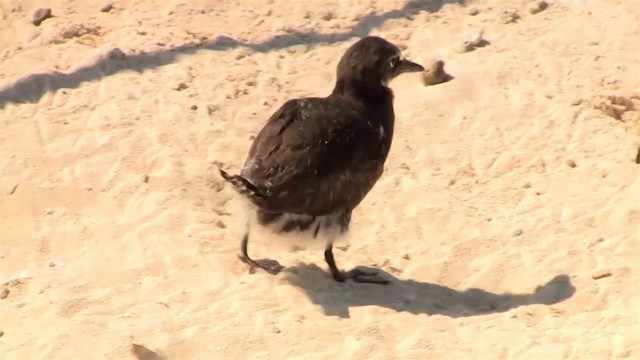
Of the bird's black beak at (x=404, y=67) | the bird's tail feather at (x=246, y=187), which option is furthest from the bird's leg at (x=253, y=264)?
the bird's black beak at (x=404, y=67)

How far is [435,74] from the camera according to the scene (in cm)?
823

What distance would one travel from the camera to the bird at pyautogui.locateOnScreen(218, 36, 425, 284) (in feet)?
18.9

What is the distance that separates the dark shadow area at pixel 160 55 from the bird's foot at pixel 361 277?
302 cm

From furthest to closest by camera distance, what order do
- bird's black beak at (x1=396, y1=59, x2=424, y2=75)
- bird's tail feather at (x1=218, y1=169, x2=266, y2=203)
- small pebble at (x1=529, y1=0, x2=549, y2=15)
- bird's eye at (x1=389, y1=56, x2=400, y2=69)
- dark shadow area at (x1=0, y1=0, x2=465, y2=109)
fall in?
small pebble at (x1=529, y1=0, x2=549, y2=15), dark shadow area at (x1=0, y1=0, x2=465, y2=109), bird's black beak at (x1=396, y1=59, x2=424, y2=75), bird's eye at (x1=389, y1=56, x2=400, y2=69), bird's tail feather at (x1=218, y1=169, x2=266, y2=203)

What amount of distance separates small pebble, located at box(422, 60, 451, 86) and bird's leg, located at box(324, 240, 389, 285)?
2456 mm

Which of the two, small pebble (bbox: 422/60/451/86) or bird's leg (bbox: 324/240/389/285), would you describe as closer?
bird's leg (bbox: 324/240/389/285)

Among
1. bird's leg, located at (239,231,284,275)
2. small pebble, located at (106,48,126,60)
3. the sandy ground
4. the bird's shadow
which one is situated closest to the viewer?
the sandy ground

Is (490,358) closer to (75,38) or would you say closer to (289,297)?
(289,297)

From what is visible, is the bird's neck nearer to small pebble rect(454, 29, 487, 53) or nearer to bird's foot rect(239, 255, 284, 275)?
bird's foot rect(239, 255, 284, 275)

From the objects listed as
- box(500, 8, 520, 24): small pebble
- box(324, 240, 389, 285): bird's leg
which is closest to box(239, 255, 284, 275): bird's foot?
box(324, 240, 389, 285): bird's leg

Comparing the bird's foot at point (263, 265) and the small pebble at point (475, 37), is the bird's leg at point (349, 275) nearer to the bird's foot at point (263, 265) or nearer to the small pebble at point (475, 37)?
the bird's foot at point (263, 265)

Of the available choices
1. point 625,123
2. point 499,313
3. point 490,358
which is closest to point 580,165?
point 625,123

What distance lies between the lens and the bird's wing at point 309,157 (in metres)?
5.74

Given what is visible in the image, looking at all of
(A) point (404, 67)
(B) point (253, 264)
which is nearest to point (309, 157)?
(B) point (253, 264)
